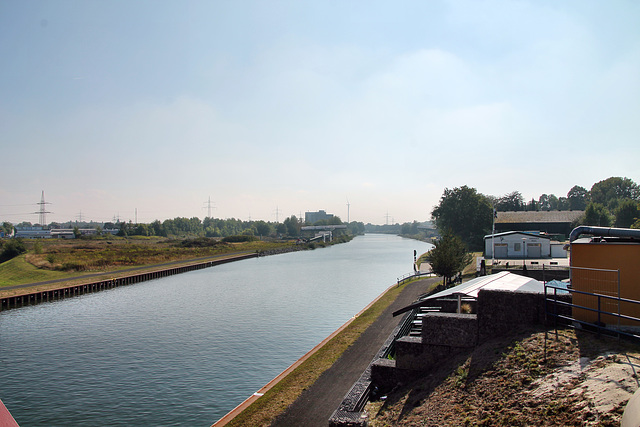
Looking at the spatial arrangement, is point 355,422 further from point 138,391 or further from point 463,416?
point 138,391

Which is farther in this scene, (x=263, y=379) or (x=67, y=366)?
(x=67, y=366)

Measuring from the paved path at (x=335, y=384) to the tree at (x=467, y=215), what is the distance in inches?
2717

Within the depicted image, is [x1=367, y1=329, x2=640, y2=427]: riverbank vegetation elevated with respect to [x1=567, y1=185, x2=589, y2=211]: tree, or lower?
lower

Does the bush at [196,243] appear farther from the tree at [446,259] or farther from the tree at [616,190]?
the tree at [616,190]

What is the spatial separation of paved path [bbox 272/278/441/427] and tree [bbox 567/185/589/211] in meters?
176

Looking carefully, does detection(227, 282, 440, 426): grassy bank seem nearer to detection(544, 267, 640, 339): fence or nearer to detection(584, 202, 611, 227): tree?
detection(544, 267, 640, 339): fence

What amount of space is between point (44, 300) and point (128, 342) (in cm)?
2279

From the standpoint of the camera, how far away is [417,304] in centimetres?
1232

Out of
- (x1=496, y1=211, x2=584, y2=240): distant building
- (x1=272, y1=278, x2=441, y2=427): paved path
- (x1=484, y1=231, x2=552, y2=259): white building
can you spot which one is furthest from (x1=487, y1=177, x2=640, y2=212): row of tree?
(x1=272, y1=278, x2=441, y2=427): paved path

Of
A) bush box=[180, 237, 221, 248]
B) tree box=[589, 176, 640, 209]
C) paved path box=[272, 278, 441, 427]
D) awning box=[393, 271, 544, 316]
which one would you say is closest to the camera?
awning box=[393, 271, 544, 316]

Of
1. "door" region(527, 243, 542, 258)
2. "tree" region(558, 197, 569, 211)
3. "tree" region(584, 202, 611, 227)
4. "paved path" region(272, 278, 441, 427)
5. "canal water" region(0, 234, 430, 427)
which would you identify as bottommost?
"canal water" region(0, 234, 430, 427)

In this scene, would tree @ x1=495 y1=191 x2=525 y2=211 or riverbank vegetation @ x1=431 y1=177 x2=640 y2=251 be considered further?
tree @ x1=495 y1=191 x2=525 y2=211

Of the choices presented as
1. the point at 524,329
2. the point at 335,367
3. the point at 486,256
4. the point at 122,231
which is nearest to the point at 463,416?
the point at 524,329

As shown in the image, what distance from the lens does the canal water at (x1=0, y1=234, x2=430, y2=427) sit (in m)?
16.9
